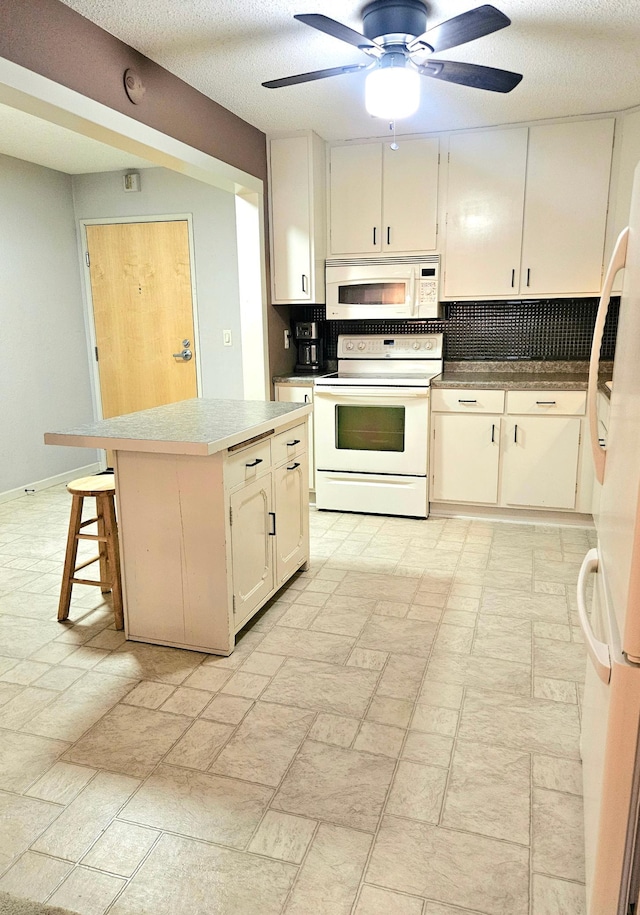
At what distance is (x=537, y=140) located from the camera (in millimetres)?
3762

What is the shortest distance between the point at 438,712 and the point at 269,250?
3.15 meters

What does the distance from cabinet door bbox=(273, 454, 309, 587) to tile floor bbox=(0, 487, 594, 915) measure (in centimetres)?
16

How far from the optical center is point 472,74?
97.7 inches

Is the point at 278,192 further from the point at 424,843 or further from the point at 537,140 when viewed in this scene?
the point at 424,843

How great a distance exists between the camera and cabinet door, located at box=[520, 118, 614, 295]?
3688mm

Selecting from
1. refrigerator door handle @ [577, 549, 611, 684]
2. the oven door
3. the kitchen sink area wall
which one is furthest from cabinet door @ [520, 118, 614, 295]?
refrigerator door handle @ [577, 549, 611, 684]

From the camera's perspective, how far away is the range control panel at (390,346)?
14.4 ft

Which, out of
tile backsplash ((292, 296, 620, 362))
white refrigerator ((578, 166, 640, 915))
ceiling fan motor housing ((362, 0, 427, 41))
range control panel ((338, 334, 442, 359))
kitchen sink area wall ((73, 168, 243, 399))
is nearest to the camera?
white refrigerator ((578, 166, 640, 915))

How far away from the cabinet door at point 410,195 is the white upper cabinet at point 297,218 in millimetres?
433

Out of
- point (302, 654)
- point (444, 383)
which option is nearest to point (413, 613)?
point (302, 654)

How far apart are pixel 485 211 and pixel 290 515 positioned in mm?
2344

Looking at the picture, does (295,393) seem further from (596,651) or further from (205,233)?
(596,651)

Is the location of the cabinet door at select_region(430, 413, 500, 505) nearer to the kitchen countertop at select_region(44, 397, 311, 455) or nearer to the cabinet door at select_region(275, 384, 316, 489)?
the cabinet door at select_region(275, 384, 316, 489)

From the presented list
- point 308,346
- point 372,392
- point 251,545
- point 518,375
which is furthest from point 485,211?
point 251,545
